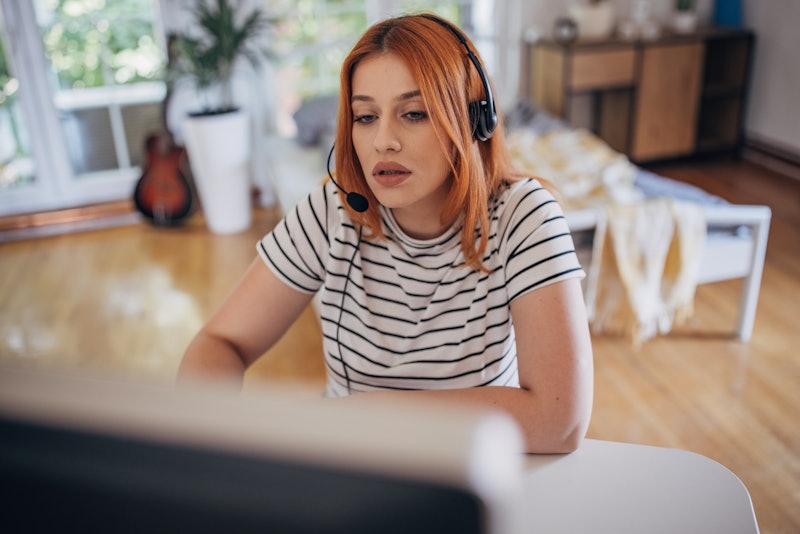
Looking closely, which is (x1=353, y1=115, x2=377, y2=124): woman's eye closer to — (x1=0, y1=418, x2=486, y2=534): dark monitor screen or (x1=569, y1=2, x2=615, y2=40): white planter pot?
(x1=0, y1=418, x2=486, y2=534): dark monitor screen

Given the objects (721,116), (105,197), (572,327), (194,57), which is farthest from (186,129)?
(721,116)

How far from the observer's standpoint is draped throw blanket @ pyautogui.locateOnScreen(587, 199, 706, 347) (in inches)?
88.0

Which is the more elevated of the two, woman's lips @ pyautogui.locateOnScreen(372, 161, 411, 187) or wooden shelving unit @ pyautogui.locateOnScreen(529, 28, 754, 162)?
woman's lips @ pyautogui.locateOnScreen(372, 161, 411, 187)

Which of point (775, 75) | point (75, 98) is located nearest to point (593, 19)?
point (775, 75)

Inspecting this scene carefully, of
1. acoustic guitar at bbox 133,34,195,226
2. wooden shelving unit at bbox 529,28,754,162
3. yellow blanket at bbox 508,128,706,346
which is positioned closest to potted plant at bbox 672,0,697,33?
wooden shelving unit at bbox 529,28,754,162

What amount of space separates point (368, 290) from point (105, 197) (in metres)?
3.22

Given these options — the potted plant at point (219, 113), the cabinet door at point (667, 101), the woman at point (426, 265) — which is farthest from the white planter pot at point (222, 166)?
the woman at point (426, 265)

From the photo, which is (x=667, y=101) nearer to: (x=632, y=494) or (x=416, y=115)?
(x=416, y=115)

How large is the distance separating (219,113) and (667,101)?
2504 mm

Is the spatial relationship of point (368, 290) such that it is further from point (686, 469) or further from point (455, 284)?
point (686, 469)

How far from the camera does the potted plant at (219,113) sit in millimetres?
3330

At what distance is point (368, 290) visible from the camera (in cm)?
112

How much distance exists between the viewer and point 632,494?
31.0 inches

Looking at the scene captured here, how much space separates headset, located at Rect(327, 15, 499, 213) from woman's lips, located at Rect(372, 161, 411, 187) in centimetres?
6
